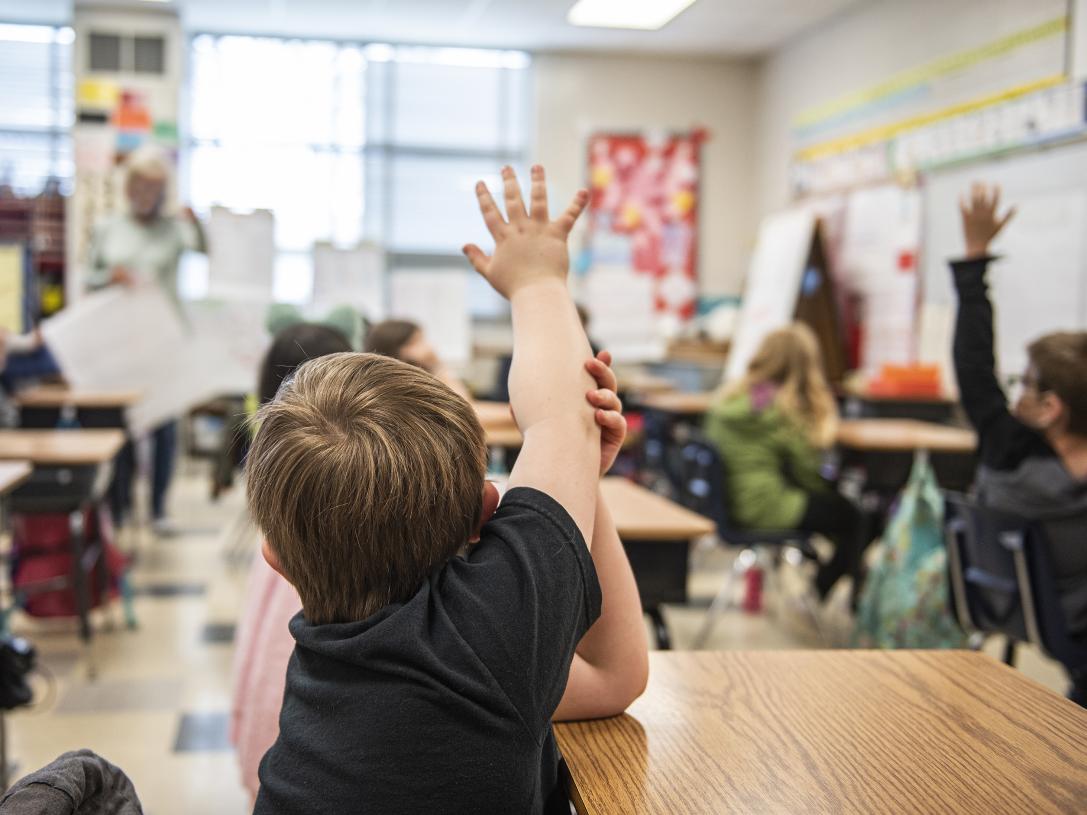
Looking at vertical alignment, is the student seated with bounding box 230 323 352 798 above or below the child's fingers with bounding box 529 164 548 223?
below

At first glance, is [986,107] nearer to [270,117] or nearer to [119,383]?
[119,383]

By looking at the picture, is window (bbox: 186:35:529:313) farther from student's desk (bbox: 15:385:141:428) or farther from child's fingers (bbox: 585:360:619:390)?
child's fingers (bbox: 585:360:619:390)

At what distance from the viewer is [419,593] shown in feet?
2.81

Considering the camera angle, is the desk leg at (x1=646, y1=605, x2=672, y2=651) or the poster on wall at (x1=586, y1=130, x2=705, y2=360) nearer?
the desk leg at (x1=646, y1=605, x2=672, y2=651)

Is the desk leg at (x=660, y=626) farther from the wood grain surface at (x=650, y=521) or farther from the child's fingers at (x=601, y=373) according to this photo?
the child's fingers at (x=601, y=373)

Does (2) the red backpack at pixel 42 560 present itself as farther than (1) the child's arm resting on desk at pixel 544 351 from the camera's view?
Yes

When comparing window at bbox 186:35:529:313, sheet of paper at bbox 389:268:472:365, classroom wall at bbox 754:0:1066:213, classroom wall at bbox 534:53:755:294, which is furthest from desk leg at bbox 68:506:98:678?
classroom wall at bbox 534:53:755:294

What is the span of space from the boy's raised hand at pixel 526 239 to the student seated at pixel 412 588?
147mm

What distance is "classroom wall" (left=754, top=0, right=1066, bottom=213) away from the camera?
593 centimetres

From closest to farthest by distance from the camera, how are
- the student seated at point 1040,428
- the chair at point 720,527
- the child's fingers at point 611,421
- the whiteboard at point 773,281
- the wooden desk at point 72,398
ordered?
the child's fingers at point 611,421
the student seated at point 1040,428
the chair at point 720,527
the wooden desk at point 72,398
the whiteboard at point 773,281

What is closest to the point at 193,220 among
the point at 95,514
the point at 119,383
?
the point at 119,383

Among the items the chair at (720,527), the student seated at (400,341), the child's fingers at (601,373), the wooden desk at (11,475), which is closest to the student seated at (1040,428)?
the student seated at (400,341)

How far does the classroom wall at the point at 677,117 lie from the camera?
8.84 meters

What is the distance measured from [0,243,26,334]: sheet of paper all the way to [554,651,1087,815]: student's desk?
7.52 meters
